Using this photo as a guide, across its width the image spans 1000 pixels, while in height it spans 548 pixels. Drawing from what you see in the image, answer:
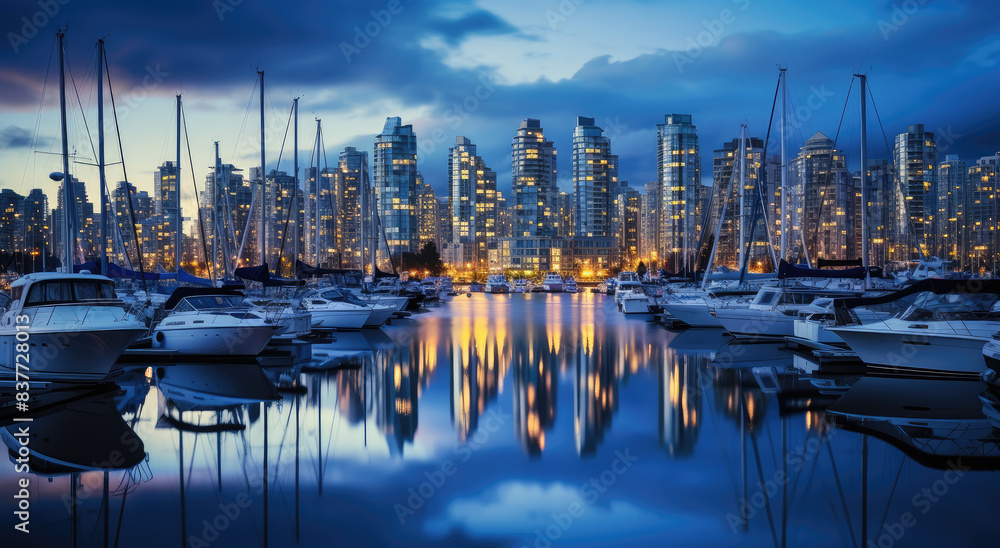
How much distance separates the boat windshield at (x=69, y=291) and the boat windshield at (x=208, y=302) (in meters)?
3.70

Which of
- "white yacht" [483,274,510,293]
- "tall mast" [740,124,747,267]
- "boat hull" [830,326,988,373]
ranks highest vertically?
"tall mast" [740,124,747,267]

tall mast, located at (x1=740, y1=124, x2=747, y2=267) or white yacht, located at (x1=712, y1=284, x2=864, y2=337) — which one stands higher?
tall mast, located at (x1=740, y1=124, x2=747, y2=267)

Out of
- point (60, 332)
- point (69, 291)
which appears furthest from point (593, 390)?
point (69, 291)

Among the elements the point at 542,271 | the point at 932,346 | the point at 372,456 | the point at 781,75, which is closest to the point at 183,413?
the point at 372,456

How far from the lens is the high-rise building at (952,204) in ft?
439

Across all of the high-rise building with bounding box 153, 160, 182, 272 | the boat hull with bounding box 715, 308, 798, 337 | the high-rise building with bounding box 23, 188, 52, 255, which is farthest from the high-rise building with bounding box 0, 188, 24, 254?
the boat hull with bounding box 715, 308, 798, 337

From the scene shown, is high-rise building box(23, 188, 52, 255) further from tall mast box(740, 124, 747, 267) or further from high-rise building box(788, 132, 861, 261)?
high-rise building box(788, 132, 861, 261)

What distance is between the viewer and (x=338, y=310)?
33.9m

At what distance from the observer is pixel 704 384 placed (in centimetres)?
1811

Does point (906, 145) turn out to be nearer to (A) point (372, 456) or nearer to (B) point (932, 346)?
(B) point (932, 346)

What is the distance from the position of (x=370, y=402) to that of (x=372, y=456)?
15.1ft

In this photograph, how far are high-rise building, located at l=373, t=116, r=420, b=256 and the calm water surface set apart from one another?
533 ft

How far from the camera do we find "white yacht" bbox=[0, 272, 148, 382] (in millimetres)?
16312

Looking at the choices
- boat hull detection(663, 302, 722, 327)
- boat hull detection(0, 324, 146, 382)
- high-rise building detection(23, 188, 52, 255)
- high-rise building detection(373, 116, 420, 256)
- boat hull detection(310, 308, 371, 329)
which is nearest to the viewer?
boat hull detection(0, 324, 146, 382)
